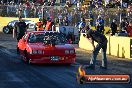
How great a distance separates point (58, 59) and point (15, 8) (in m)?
28.2

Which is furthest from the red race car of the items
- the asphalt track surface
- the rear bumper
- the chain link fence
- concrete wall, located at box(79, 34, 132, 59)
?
the chain link fence

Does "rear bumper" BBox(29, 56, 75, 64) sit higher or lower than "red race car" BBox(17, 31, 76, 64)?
lower

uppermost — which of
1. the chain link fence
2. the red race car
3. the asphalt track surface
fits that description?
the chain link fence

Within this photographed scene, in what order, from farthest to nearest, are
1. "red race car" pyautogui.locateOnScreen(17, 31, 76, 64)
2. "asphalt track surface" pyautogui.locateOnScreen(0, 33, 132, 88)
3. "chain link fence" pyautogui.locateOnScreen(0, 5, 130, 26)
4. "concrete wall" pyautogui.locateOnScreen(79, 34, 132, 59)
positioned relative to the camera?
"chain link fence" pyautogui.locateOnScreen(0, 5, 130, 26)
"concrete wall" pyautogui.locateOnScreen(79, 34, 132, 59)
"red race car" pyautogui.locateOnScreen(17, 31, 76, 64)
"asphalt track surface" pyautogui.locateOnScreen(0, 33, 132, 88)

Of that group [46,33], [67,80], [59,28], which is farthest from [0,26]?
[67,80]

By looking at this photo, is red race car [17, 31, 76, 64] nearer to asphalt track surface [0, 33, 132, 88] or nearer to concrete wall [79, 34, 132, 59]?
asphalt track surface [0, 33, 132, 88]

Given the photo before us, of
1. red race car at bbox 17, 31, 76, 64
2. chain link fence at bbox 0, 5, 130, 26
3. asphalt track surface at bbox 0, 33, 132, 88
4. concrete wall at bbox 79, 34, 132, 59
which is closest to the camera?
asphalt track surface at bbox 0, 33, 132, 88

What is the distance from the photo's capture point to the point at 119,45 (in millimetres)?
21469

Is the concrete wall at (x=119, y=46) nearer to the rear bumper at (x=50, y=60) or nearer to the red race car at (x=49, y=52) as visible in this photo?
the red race car at (x=49, y=52)

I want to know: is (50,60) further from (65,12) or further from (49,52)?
(65,12)

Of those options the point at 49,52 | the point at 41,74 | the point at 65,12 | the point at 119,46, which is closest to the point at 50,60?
the point at 49,52

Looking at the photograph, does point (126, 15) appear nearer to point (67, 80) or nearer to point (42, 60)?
point (42, 60)

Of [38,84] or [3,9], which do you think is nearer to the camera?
[38,84]

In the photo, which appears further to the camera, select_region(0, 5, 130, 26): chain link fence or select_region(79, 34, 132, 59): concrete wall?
select_region(0, 5, 130, 26): chain link fence
